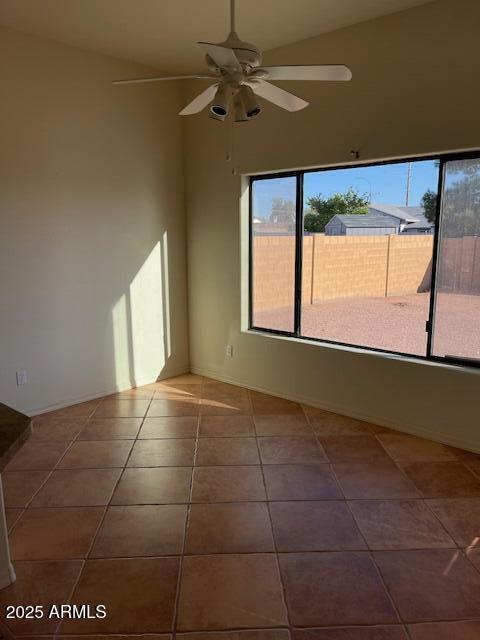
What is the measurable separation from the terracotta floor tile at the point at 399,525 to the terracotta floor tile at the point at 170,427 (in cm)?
145

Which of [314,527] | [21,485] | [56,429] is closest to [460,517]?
[314,527]

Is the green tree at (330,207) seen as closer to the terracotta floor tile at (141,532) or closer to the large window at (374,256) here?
the large window at (374,256)

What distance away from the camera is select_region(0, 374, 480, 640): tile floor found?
1882 millimetres

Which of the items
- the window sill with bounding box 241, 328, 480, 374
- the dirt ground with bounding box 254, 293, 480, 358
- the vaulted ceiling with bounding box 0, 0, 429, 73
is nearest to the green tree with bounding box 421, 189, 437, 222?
the dirt ground with bounding box 254, 293, 480, 358

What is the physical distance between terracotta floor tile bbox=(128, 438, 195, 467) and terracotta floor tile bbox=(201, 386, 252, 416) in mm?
601

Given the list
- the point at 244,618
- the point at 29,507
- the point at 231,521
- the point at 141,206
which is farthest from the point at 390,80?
the point at 29,507

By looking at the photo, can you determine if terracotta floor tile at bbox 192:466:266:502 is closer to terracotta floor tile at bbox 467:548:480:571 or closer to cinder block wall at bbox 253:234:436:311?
terracotta floor tile at bbox 467:548:480:571

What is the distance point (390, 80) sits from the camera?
10.9ft

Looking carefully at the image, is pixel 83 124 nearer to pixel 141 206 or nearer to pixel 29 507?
pixel 141 206

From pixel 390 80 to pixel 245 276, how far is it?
2.05 meters

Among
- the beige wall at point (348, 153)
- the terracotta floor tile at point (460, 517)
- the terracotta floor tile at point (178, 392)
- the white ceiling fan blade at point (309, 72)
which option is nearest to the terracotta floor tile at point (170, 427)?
the terracotta floor tile at point (178, 392)

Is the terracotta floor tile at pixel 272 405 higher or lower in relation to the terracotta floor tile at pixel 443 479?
higher

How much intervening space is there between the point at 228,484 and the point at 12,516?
1217 mm

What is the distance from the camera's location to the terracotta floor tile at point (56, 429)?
3506 millimetres
